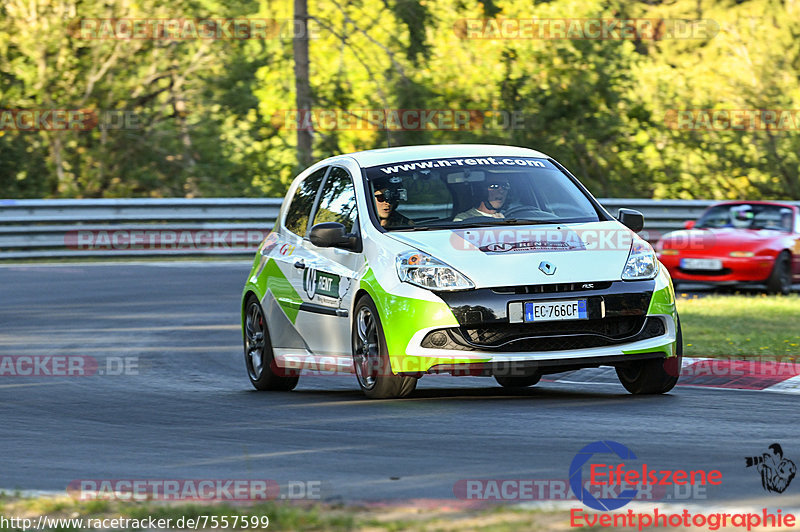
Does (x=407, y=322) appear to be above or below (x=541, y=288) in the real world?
below

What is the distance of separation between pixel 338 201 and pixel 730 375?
121 inches

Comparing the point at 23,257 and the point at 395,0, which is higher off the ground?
the point at 395,0

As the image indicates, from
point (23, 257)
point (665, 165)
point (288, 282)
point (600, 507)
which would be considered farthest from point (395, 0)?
point (600, 507)

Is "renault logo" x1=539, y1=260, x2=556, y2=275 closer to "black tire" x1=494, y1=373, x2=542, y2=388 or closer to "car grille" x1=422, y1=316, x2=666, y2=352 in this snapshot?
"car grille" x1=422, y1=316, x2=666, y2=352

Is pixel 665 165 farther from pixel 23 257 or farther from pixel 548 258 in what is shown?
pixel 548 258

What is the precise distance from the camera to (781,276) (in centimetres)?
1888

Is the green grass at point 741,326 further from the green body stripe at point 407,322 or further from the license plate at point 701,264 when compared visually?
the green body stripe at point 407,322

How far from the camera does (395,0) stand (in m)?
30.3

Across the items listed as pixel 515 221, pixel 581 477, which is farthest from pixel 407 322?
pixel 581 477

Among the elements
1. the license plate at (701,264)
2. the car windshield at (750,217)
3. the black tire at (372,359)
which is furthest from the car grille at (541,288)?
the car windshield at (750,217)

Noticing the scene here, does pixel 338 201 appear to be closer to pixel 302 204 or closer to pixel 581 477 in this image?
pixel 302 204

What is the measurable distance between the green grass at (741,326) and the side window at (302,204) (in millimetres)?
3326

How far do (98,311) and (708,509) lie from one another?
1180 cm

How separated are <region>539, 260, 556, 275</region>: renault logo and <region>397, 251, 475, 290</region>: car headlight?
44 cm
